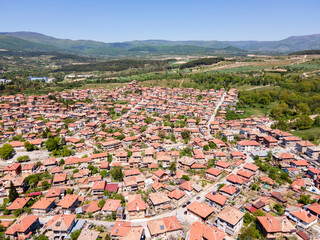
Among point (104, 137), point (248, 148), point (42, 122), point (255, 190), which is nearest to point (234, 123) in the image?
point (248, 148)

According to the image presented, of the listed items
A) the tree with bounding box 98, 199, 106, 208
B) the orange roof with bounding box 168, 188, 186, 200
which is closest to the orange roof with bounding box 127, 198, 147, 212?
the tree with bounding box 98, 199, 106, 208

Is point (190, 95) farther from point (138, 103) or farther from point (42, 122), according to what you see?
point (42, 122)

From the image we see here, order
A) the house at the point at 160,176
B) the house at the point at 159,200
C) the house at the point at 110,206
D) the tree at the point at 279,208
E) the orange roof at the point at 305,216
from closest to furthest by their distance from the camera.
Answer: the orange roof at the point at 305,216
the house at the point at 110,206
the tree at the point at 279,208
the house at the point at 159,200
the house at the point at 160,176

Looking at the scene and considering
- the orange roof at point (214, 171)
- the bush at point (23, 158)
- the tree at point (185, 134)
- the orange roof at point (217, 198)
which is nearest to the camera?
the orange roof at point (217, 198)

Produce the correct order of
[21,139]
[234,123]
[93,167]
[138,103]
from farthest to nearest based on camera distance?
1. [138,103]
2. [234,123]
3. [21,139]
4. [93,167]

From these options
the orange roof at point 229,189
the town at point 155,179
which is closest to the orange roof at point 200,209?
the town at point 155,179

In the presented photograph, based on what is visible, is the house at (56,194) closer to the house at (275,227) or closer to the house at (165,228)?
the house at (165,228)

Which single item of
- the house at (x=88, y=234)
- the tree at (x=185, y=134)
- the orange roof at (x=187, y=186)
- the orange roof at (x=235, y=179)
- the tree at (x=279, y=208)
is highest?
the tree at (x=185, y=134)

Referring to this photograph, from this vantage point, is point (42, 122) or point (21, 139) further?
point (42, 122)
